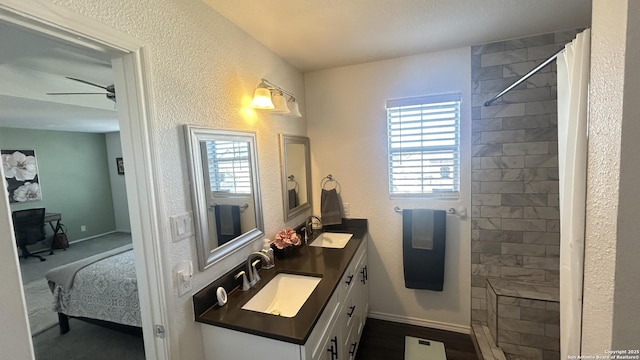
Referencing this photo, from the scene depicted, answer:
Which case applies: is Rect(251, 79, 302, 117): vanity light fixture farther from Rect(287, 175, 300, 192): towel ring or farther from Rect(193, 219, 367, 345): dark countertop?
Rect(193, 219, 367, 345): dark countertop

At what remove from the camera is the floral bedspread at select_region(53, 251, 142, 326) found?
6.91 ft

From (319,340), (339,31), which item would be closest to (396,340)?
(319,340)

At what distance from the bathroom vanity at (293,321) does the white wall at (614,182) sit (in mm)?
1005

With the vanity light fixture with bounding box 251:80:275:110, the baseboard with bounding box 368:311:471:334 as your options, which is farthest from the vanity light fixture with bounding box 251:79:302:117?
the baseboard with bounding box 368:311:471:334

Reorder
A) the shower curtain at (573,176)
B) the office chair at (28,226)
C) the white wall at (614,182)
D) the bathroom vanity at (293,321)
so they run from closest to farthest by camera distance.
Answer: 1. the white wall at (614,182)
2. the shower curtain at (573,176)
3. the bathroom vanity at (293,321)
4. the office chair at (28,226)

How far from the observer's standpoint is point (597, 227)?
0.76 metres

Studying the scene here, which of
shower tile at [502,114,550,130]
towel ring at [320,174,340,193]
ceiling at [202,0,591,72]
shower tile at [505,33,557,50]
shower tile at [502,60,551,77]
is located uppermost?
ceiling at [202,0,591,72]

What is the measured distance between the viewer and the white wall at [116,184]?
572 cm

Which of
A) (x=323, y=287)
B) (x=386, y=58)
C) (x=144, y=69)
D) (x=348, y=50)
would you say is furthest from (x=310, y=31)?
(x=323, y=287)

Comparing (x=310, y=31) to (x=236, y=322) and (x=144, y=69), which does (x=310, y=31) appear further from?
(x=236, y=322)

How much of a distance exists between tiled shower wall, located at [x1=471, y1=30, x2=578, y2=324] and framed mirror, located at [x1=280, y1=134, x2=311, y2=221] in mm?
1528

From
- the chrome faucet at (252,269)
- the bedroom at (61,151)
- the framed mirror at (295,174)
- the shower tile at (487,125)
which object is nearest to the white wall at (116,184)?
the bedroom at (61,151)

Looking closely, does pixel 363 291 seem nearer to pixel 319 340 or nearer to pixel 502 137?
pixel 319 340

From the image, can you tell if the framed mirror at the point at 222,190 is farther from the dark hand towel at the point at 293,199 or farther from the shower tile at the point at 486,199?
the shower tile at the point at 486,199
